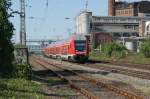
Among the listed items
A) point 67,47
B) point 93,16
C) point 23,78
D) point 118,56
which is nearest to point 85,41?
point 67,47

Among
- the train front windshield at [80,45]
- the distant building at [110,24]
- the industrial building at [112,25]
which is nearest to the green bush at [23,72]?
the train front windshield at [80,45]

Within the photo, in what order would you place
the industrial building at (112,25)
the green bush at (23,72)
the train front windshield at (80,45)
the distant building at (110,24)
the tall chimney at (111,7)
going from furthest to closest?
1. the tall chimney at (111,7)
2. the distant building at (110,24)
3. the industrial building at (112,25)
4. the train front windshield at (80,45)
5. the green bush at (23,72)

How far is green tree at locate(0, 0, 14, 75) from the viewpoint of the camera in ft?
100

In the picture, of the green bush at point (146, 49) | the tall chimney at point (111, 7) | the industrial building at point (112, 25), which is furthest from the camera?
the tall chimney at point (111, 7)

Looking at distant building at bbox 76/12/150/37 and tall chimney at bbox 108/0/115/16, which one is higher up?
tall chimney at bbox 108/0/115/16

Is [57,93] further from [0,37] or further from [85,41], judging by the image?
[85,41]

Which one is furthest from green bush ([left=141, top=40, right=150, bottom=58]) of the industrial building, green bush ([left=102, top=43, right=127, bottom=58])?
the industrial building

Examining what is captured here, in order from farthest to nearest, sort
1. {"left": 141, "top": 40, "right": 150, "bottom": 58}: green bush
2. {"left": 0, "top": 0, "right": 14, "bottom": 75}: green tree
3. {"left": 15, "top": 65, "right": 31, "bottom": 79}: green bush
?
{"left": 141, "top": 40, "right": 150, "bottom": 58}: green bush < {"left": 0, "top": 0, "right": 14, "bottom": 75}: green tree < {"left": 15, "top": 65, "right": 31, "bottom": 79}: green bush

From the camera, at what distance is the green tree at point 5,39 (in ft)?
100

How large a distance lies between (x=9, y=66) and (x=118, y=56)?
45.4 meters

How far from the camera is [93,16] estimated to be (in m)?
178

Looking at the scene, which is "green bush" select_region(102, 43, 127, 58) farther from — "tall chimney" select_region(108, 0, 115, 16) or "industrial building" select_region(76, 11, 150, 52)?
"tall chimney" select_region(108, 0, 115, 16)

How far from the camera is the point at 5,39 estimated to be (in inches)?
1240

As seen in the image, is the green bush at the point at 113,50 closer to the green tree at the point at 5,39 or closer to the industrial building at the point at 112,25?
the green tree at the point at 5,39
